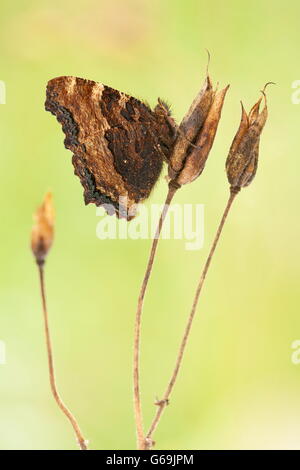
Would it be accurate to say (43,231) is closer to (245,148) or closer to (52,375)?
(52,375)

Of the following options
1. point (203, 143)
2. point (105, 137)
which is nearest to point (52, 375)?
point (203, 143)

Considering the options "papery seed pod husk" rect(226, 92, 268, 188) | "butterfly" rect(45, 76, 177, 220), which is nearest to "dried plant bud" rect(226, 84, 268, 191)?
"papery seed pod husk" rect(226, 92, 268, 188)

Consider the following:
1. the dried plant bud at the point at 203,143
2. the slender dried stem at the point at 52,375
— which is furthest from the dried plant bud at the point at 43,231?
the dried plant bud at the point at 203,143

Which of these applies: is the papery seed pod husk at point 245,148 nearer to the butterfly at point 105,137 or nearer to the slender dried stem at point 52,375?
the butterfly at point 105,137

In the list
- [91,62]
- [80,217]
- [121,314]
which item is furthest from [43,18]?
[121,314]

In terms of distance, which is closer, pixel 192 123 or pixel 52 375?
pixel 52 375
